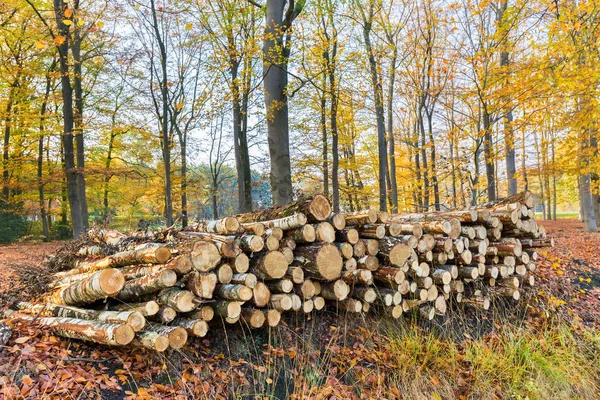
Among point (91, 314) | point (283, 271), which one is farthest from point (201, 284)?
point (91, 314)

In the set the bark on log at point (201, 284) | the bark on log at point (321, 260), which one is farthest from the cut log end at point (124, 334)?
the bark on log at point (321, 260)

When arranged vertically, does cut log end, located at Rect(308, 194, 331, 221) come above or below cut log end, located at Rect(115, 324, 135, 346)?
above

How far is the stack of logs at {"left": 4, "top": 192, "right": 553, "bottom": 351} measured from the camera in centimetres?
322

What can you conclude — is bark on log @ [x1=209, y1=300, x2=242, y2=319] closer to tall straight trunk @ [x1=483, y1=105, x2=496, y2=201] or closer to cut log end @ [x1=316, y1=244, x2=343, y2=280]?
cut log end @ [x1=316, y1=244, x2=343, y2=280]

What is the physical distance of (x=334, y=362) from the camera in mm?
3844

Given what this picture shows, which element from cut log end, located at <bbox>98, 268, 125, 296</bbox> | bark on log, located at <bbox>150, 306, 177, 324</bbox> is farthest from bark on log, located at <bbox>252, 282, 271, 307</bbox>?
cut log end, located at <bbox>98, 268, 125, 296</bbox>

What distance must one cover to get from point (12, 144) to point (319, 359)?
18597 millimetres

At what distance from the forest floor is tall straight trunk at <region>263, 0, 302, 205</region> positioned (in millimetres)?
4026

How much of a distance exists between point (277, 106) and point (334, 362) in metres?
5.62

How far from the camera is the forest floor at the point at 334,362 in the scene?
2951mm

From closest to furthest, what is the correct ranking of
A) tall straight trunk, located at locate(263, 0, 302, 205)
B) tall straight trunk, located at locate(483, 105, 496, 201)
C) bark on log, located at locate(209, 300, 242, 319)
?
bark on log, located at locate(209, 300, 242, 319), tall straight trunk, located at locate(263, 0, 302, 205), tall straight trunk, located at locate(483, 105, 496, 201)

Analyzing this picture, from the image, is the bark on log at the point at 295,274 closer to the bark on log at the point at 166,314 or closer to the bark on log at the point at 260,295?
the bark on log at the point at 260,295

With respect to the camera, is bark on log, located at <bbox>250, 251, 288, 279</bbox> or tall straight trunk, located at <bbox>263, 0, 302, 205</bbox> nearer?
bark on log, located at <bbox>250, 251, 288, 279</bbox>

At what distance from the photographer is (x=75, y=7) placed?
1020 cm
